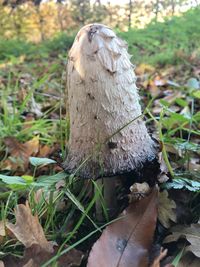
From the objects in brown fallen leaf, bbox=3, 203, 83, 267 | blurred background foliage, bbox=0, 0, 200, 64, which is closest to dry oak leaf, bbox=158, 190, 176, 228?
brown fallen leaf, bbox=3, 203, 83, 267

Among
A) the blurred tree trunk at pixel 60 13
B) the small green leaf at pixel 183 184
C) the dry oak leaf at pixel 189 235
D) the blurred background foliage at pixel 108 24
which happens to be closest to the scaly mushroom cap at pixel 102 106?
the small green leaf at pixel 183 184

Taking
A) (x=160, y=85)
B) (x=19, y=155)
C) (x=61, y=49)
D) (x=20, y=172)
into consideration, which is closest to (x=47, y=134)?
(x=19, y=155)

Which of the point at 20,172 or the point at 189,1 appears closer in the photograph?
the point at 20,172

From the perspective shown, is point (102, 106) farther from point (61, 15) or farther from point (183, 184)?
point (61, 15)

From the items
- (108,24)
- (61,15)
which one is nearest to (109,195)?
(108,24)

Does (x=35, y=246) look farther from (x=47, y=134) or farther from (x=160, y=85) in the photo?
(x=160, y=85)

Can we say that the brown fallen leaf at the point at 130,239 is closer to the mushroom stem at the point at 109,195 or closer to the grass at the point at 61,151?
the grass at the point at 61,151
